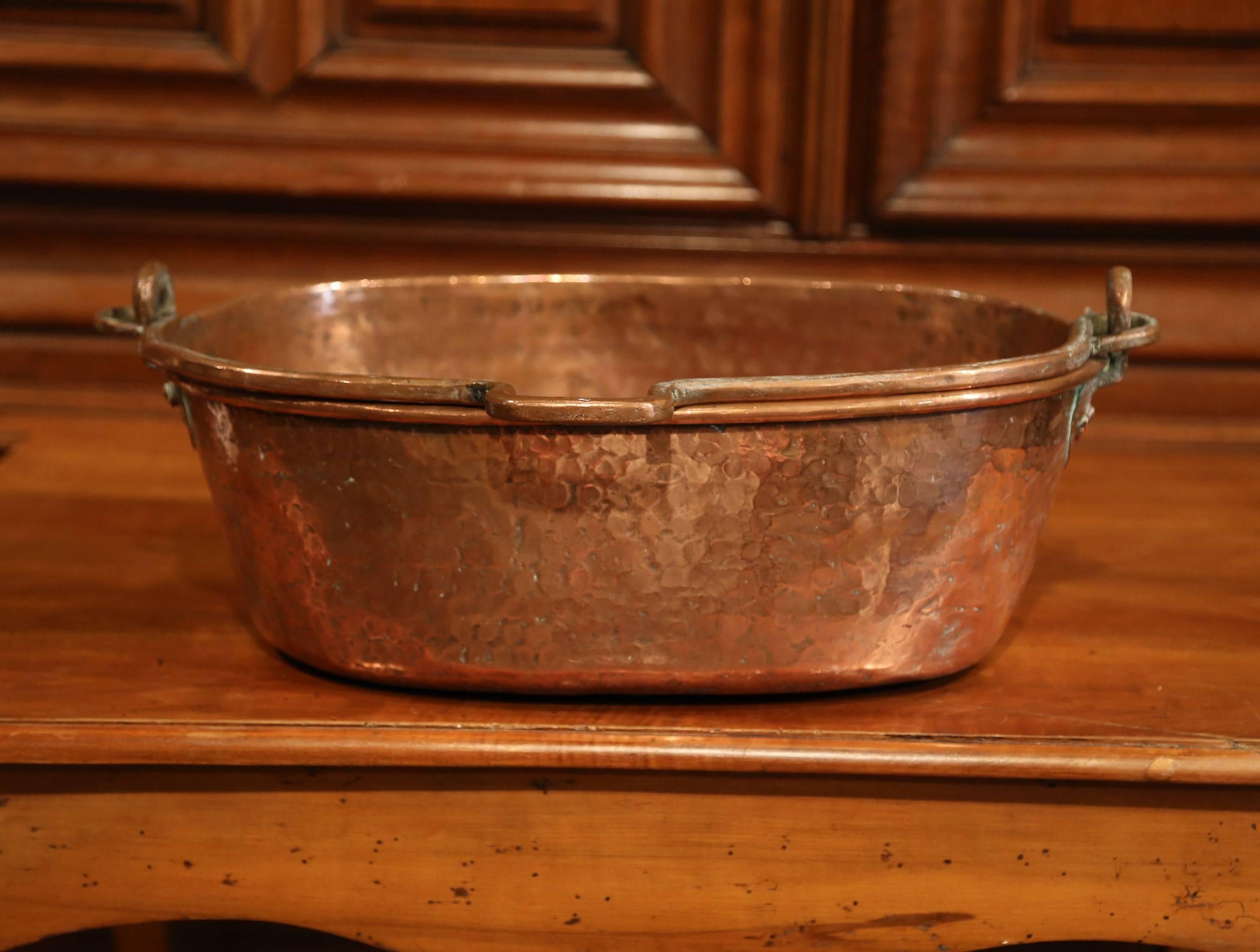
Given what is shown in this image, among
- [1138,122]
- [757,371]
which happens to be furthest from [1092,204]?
[757,371]

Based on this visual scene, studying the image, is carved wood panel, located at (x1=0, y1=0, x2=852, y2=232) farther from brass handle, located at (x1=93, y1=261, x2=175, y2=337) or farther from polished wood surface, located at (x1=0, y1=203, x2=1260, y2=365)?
brass handle, located at (x1=93, y1=261, x2=175, y2=337)

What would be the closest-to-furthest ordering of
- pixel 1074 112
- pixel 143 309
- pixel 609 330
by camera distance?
pixel 143 309 < pixel 609 330 < pixel 1074 112

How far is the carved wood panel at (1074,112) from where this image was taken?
0.89 metres

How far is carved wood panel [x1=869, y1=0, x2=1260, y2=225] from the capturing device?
0.89 metres

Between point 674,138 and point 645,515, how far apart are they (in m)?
0.54

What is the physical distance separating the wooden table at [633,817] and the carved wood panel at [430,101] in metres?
0.52

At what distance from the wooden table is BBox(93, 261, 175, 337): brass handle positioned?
17 centimetres

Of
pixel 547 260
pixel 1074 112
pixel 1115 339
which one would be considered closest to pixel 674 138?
pixel 547 260

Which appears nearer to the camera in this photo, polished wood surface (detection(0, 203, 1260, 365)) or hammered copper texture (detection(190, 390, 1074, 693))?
hammered copper texture (detection(190, 390, 1074, 693))

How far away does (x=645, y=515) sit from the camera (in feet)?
1.51

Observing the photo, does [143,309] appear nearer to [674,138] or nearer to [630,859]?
[630,859]

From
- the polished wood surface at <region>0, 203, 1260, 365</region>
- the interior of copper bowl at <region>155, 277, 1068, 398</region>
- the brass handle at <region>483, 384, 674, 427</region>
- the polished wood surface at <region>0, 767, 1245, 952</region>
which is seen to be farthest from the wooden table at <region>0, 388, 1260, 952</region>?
the polished wood surface at <region>0, 203, 1260, 365</region>

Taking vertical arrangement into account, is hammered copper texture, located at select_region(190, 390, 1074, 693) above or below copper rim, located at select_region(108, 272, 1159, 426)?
below

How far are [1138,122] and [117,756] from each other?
833mm
